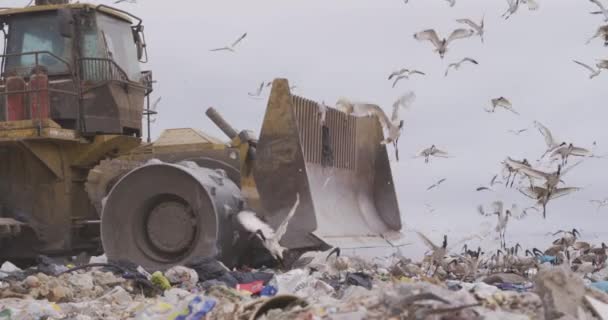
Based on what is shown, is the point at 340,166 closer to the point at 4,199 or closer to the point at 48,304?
the point at 4,199

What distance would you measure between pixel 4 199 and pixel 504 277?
15.7 ft

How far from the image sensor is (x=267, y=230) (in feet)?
21.6

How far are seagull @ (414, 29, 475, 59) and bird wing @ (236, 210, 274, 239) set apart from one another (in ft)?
5.77

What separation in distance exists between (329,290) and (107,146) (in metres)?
3.83

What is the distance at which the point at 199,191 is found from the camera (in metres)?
6.41

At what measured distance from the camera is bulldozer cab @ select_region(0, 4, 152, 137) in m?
7.97

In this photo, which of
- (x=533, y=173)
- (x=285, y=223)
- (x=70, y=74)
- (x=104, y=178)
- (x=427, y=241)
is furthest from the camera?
(x=70, y=74)

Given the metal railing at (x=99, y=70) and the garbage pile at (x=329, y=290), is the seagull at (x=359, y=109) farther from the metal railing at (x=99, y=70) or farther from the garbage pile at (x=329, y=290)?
the metal railing at (x=99, y=70)

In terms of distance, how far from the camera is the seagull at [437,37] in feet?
21.6

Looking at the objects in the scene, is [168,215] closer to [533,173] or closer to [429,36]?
[429,36]

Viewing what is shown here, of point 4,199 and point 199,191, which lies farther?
point 4,199

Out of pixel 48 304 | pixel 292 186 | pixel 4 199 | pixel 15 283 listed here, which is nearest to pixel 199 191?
pixel 292 186

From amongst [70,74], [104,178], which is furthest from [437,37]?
[70,74]

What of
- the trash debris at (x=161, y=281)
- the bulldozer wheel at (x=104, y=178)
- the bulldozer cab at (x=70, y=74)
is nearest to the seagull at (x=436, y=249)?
the trash debris at (x=161, y=281)
